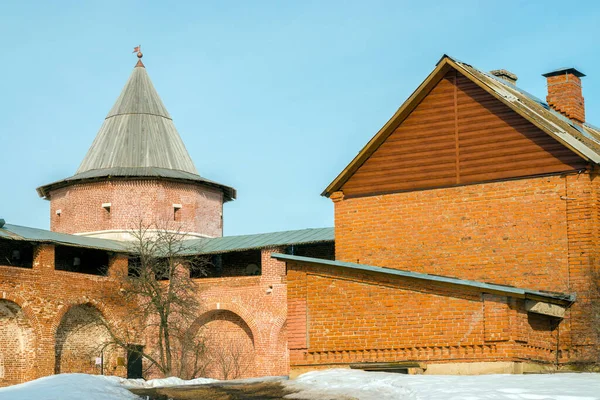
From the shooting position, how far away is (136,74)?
4241 centimetres

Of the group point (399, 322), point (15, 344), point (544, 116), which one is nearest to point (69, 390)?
point (399, 322)

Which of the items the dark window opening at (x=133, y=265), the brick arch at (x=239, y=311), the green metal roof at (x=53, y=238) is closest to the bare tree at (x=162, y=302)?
the dark window opening at (x=133, y=265)

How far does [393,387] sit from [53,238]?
19.8 metres

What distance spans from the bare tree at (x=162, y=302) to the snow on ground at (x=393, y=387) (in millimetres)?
15087

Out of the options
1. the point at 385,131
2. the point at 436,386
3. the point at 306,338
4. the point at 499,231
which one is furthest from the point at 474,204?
the point at 436,386

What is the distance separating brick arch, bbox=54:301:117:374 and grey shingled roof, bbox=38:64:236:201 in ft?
20.9

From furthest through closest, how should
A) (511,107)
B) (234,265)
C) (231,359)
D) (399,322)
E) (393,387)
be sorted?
(234,265)
(231,359)
(511,107)
(399,322)
(393,387)

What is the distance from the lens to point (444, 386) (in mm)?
15195

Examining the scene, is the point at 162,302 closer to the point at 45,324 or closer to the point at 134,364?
the point at 45,324

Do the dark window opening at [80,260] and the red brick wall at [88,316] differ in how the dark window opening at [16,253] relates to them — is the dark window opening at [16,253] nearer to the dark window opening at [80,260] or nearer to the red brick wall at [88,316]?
the dark window opening at [80,260]

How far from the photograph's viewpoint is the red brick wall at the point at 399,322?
58.1 feet

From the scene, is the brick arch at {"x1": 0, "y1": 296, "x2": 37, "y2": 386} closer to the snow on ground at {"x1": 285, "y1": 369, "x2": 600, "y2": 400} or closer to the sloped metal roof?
the sloped metal roof

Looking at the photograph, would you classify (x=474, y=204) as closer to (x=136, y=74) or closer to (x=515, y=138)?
(x=515, y=138)

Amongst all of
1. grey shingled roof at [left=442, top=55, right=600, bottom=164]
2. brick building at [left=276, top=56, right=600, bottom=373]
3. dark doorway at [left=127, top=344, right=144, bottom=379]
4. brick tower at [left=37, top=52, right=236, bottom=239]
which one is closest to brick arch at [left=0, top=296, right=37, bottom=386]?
dark doorway at [left=127, top=344, right=144, bottom=379]
